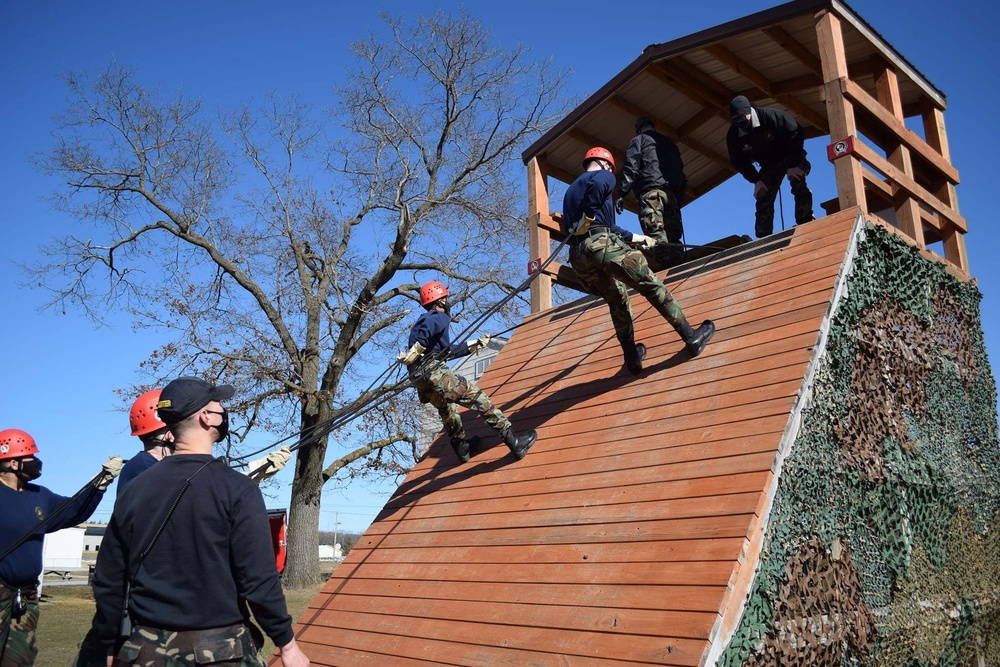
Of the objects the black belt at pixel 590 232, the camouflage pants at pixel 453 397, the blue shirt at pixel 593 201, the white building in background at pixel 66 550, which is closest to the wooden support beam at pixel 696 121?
the blue shirt at pixel 593 201

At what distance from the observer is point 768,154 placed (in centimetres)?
774

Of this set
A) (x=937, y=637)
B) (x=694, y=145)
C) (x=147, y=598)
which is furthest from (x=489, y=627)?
(x=694, y=145)

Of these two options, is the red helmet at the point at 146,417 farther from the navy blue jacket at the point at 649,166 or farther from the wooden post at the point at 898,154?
the wooden post at the point at 898,154

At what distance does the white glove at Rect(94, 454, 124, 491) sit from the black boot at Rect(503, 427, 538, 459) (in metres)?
2.73

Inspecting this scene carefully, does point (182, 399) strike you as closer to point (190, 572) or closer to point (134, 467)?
point (190, 572)

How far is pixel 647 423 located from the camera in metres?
5.22

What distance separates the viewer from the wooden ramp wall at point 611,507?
3.87 m

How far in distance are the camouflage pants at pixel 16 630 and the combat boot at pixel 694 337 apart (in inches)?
187

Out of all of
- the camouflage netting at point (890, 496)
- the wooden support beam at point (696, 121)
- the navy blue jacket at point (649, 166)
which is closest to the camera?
the camouflage netting at point (890, 496)

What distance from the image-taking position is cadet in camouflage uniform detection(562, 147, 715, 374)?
5645mm

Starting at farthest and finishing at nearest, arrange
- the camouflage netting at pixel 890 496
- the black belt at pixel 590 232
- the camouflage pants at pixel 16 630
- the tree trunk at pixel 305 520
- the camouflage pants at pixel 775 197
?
the tree trunk at pixel 305 520, the camouflage pants at pixel 775 197, the black belt at pixel 590 232, the camouflage pants at pixel 16 630, the camouflage netting at pixel 890 496

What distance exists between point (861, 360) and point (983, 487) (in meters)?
1.91

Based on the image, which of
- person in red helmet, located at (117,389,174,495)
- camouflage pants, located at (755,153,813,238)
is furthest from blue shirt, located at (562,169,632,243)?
person in red helmet, located at (117,389,174,495)

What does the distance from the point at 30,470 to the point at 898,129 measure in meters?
7.47
